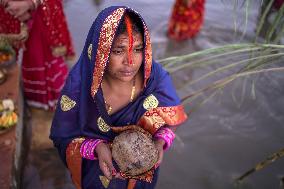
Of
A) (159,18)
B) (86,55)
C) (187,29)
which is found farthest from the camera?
(159,18)

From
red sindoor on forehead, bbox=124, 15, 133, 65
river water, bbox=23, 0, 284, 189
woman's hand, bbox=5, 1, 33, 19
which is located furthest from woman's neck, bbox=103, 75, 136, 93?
woman's hand, bbox=5, 1, 33, 19

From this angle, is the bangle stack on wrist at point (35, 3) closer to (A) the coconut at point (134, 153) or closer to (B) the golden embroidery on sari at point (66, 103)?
(B) the golden embroidery on sari at point (66, 103)

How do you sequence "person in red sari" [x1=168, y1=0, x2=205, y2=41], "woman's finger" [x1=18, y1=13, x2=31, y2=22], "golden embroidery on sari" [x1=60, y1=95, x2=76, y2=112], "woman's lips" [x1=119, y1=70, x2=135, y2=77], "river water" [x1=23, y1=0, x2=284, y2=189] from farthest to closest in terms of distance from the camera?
"person in red sari" [x1=168, y1=0, x2=205, y2=41]
"river water" [x1=23, y1=0, x2=284, y2=189]
"woman's finger" [x1=18, y1=13, x2=31, y2=22]
"golden embroidery on sari" [x1=60, y1=95, x2=76, y2=112]
"woman's lips" [x1=119, y1=70, x2=135, y2=77]

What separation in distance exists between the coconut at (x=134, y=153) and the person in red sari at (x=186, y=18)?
11.0 ft

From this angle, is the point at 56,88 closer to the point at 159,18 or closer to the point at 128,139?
the point at 128,139

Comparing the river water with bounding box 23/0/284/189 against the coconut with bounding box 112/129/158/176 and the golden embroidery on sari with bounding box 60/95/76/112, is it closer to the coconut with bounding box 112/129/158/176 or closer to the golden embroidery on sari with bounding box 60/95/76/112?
the coconut with bounding box 112/129/158/176

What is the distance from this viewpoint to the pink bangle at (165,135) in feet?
5.82

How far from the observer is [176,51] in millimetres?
4938

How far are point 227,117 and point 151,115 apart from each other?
2199 mm

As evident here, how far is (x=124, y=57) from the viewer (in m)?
1.58

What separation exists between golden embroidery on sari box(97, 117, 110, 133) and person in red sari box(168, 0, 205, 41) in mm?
3193

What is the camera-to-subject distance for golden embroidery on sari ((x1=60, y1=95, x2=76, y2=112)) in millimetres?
1744

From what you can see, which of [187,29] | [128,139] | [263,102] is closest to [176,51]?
[187,29]

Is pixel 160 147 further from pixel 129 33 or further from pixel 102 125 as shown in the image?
pixel 129 33
